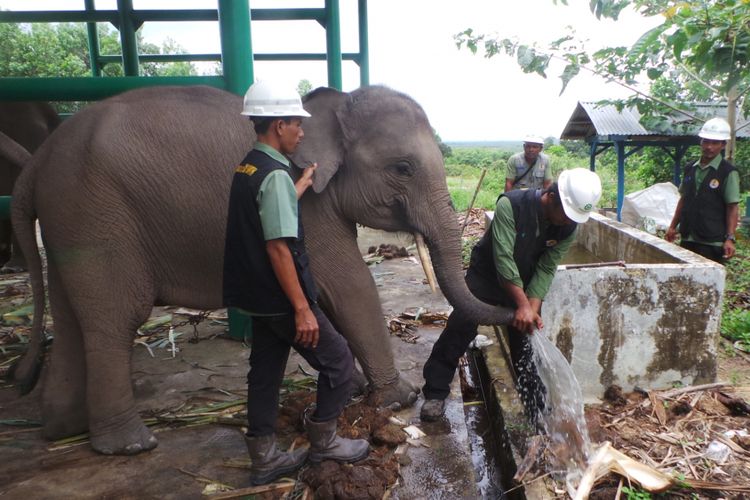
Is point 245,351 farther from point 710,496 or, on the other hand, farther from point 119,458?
point 710,496

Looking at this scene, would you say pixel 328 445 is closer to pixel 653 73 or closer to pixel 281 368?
pixel 281 368

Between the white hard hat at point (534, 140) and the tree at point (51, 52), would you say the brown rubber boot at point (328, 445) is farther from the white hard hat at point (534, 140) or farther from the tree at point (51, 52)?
the tree at point (51, 52)

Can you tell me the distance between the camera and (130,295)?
3.16 m

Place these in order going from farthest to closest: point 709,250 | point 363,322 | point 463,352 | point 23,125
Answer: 1. point 23,125
2. point 709,250
3. point 463,352
4. point 363,322

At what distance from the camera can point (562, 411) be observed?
3426 millimetres

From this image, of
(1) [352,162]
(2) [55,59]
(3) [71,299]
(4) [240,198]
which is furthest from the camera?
(2) [55,59]

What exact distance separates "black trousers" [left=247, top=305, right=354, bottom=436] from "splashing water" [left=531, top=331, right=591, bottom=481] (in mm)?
1301

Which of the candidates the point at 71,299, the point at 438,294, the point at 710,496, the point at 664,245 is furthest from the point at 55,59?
the point at 710,496

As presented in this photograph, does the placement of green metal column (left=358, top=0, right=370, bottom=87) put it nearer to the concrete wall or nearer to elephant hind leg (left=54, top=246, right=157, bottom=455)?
the concrete wall

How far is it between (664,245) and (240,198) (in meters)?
3.63

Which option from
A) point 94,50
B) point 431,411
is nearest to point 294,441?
point 431,411

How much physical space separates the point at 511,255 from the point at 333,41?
3.97m

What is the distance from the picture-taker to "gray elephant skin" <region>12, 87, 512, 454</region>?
3.06 metres

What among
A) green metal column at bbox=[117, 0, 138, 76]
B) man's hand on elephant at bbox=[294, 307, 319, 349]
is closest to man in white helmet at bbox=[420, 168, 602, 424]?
man's hand on elephant at bbox=[294, 307, 319, 349]
